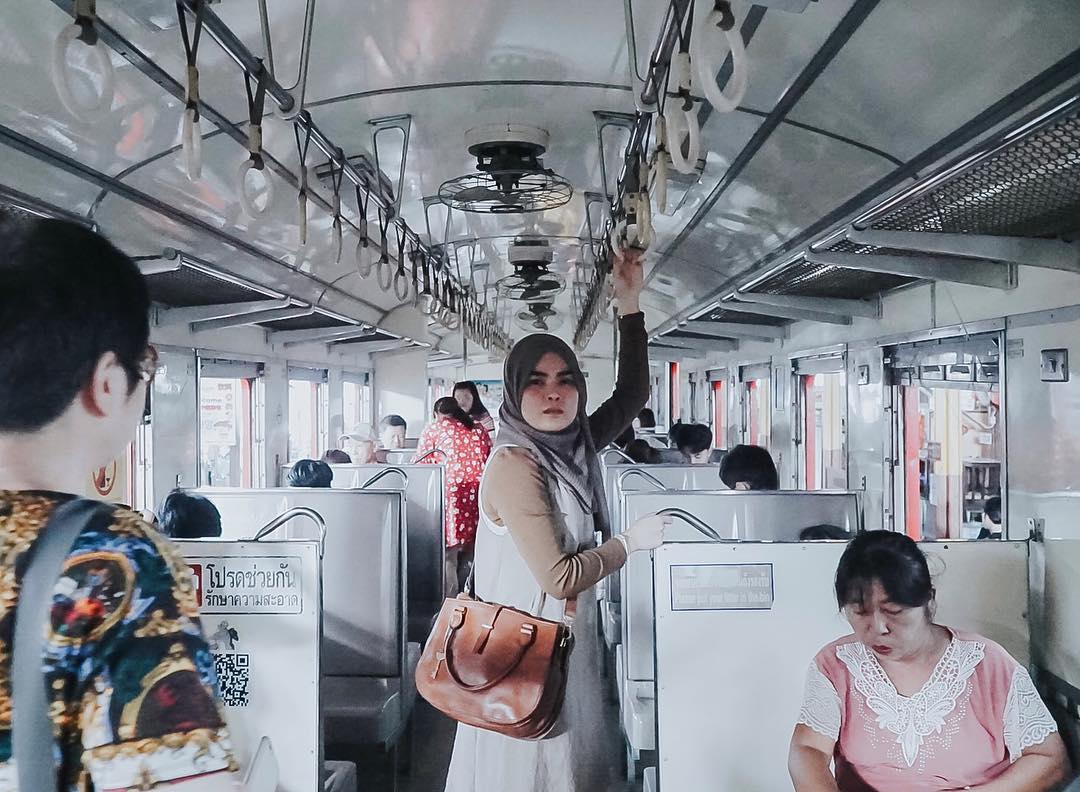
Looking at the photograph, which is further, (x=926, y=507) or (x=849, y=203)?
(x=926, y=507)

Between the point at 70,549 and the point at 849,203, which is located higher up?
the point at 849,203

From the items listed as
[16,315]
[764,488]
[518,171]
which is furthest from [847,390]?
[16,315]

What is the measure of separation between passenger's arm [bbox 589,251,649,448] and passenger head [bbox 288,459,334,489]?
229 cm

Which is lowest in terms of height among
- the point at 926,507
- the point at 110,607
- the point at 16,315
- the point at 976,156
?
the point at 926,507

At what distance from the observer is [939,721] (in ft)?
6.56

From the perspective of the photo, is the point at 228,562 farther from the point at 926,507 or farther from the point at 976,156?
the point at 926,507

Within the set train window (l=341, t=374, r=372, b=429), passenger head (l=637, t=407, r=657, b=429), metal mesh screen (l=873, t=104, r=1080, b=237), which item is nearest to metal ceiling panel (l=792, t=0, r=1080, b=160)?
metal mesh screen (l=873, t=104, r=1080, b=237)

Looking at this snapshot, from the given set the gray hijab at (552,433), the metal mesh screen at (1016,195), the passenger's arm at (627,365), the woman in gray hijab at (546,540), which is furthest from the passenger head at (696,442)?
the gray hijab at (552,433)

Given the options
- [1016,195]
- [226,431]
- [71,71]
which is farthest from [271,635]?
[226,431]

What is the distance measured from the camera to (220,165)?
395cm

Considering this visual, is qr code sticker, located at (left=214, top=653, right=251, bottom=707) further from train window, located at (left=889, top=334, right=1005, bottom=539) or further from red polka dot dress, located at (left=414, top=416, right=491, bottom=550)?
train window, located at (left=889, top=334, right=1005, bottom=539)

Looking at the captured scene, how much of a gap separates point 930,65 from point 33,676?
2662 millimetres

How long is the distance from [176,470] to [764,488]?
383 cm

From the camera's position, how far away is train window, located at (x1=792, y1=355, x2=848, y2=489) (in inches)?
261
